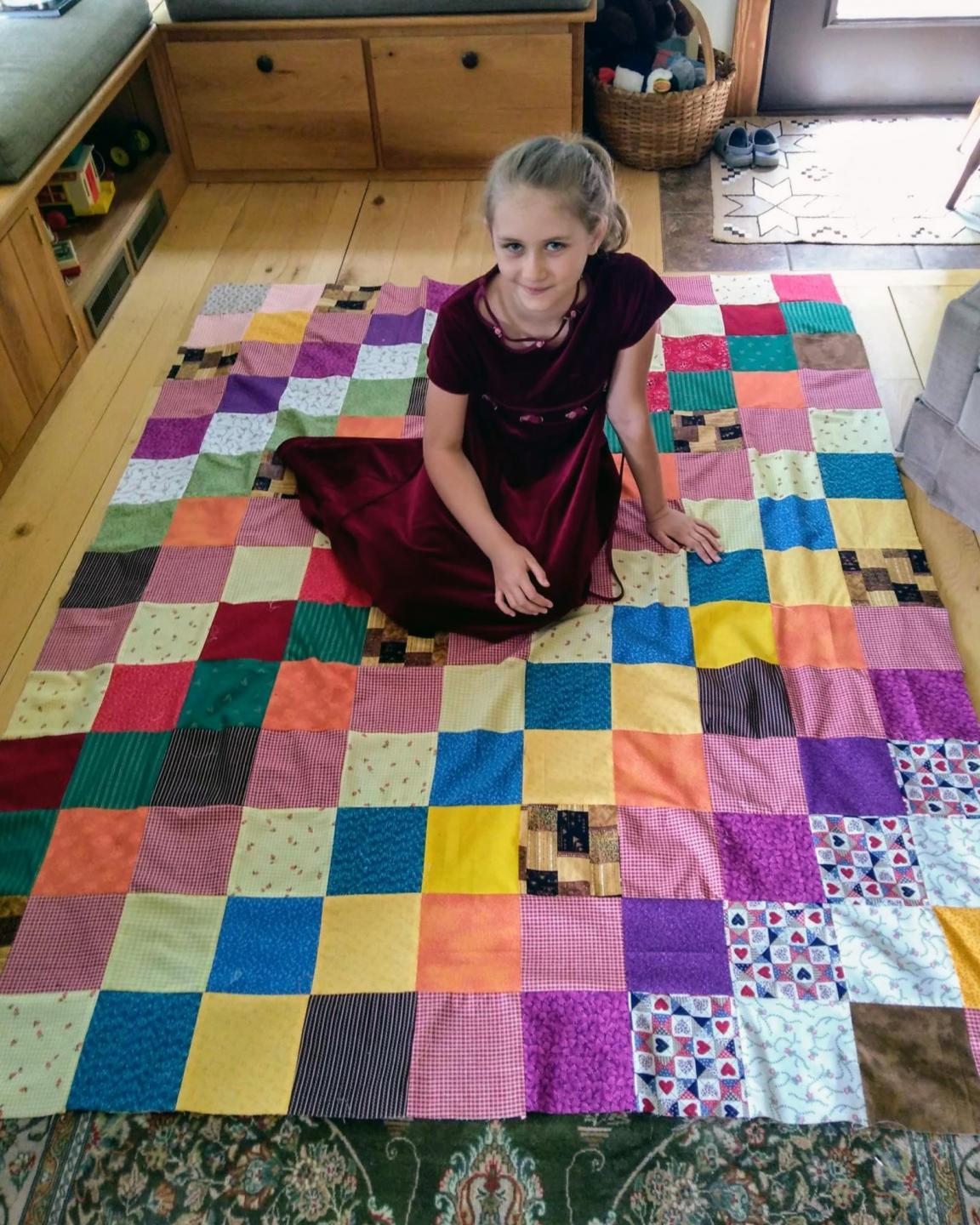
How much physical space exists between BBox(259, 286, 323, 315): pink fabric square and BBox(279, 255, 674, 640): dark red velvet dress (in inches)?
32.8

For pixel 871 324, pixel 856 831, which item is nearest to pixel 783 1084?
pixel 856 831

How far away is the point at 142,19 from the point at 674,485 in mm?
1842

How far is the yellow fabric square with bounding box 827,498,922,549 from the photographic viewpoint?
5.77 ft

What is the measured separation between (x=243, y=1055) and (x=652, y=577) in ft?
3.10

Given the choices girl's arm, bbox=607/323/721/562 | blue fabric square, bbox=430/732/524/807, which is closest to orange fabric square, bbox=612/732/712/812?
blue fabric square, bbox=430/732/524/807

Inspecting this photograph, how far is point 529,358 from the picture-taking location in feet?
4.91

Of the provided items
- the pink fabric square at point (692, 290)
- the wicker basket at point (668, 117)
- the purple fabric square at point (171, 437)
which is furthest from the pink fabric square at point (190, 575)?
the wicker basket at point (668, 117)

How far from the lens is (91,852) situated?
141cm

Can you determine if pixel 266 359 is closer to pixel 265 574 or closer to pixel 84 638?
pixel 265 574

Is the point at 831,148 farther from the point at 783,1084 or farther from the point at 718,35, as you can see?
the point at 783,1084

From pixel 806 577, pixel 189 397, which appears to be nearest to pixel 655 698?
pixel 806 577

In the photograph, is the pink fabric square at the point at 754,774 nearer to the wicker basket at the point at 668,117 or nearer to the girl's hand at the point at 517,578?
the girl's hand at the point at 517,578

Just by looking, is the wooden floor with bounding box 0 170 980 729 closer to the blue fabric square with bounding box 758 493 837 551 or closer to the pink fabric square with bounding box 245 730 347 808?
the blue fabric square with bounding box 758 493 837 551

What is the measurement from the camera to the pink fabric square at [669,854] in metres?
1.34
